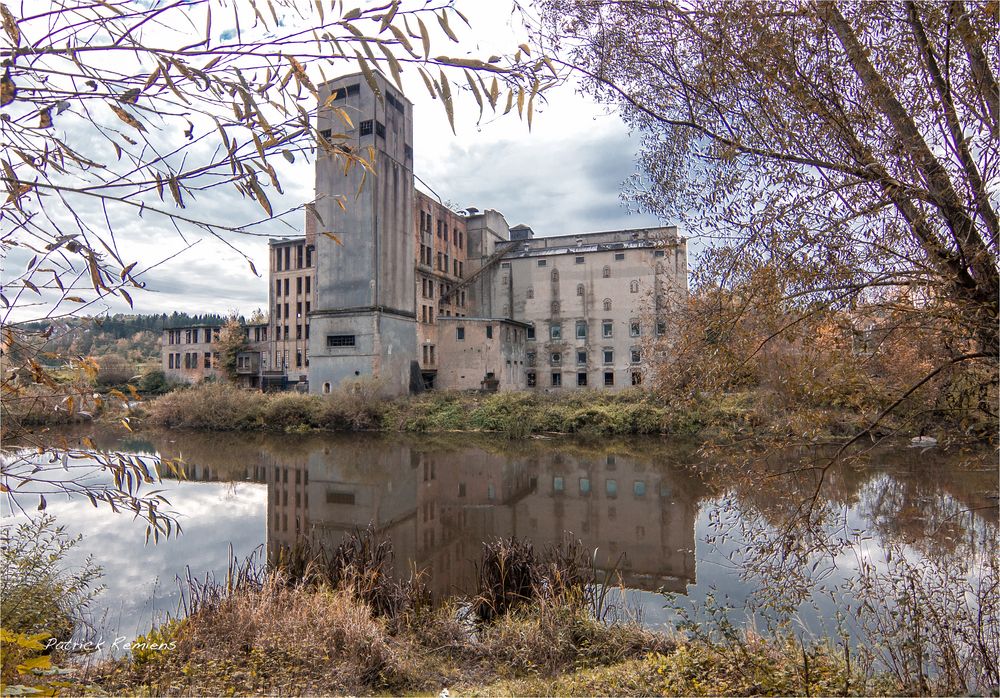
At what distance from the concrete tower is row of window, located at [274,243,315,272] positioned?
31.9ft

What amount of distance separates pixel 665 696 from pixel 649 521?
9.27 metres

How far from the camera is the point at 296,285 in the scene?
45062mm

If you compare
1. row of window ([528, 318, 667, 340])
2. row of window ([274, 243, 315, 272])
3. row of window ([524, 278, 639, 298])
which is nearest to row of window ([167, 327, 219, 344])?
row of window ([274, 243, 315, 272])

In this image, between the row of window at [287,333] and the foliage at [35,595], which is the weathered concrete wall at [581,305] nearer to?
the row of window at [287,333]

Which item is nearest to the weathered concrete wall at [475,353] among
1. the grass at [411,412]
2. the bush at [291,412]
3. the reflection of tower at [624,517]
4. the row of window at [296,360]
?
the grass at [411,412]

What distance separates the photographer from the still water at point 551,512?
792 centimetres

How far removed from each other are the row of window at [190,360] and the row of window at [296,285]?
288 inches

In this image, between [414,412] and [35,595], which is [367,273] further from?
[35,595]

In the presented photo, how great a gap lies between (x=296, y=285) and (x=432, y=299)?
1162 centimetres

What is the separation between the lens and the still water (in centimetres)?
792

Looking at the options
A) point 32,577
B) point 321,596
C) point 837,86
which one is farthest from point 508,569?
point 837,86

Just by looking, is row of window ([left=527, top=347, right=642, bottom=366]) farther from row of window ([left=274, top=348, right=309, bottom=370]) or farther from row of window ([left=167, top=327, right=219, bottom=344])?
row of window ([left=167, top=327, right=219, bottom=344])

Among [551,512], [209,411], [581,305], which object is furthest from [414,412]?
[551,512]

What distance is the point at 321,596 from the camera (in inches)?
281
